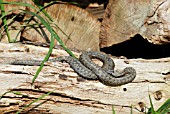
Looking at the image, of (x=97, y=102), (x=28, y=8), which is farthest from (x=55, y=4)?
(x=97, y=102)

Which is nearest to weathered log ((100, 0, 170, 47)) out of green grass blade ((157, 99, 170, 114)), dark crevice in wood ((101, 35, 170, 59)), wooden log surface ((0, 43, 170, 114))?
dark crevice in wood ((101, 35, 170, 59))

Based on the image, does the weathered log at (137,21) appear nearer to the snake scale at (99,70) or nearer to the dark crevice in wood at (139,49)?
the dark crevice in wood at (139,49)

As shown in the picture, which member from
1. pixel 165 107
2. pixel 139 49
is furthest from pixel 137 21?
pixel 165 107

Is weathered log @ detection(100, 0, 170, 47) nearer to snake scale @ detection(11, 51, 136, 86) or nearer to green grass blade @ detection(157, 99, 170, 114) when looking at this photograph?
snake scale @ detection(11, 51, 136, 86)

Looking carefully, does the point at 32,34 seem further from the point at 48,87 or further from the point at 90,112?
the point at 90,112

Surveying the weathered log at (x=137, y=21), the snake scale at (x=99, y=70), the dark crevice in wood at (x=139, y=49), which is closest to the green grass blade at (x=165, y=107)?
the snake scale at (x=99, y=70)

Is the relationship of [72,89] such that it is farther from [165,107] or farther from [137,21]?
[137,21]
